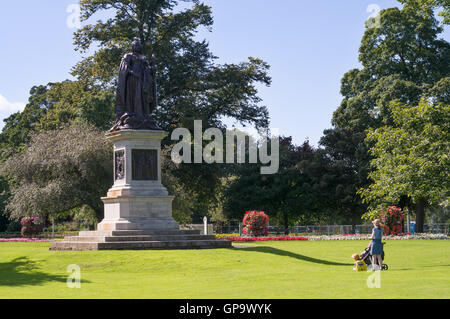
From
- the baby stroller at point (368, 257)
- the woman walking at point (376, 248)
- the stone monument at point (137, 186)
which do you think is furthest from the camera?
the stone monument at point (137, 186)

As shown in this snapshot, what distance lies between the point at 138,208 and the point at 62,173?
12106 mm

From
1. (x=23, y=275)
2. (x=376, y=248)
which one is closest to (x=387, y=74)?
(x=376, y=248)

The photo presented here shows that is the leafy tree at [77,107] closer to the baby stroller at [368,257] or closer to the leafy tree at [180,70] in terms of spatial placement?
the leafy tree at [180,70]

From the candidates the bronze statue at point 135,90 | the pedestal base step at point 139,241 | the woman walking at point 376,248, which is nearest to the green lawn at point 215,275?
the woman walking at point 376,248

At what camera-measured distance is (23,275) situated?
17219mm

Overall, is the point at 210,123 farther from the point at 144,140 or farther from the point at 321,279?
the point at 321,279

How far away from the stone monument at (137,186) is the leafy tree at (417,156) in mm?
6589

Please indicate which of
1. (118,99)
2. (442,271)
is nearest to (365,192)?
(442,271)

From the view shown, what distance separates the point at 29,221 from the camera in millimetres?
46500

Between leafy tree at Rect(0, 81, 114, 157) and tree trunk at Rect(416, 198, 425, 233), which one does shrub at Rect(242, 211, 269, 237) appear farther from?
Result: tree trunk at Rect(416, 198, 425, 233)

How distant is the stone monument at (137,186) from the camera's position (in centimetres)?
2273

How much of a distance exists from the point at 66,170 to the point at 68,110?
10.3 m

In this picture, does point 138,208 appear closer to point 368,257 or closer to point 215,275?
point 215,275

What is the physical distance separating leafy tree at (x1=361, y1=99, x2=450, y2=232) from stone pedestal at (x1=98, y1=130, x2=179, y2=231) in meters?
7.88
